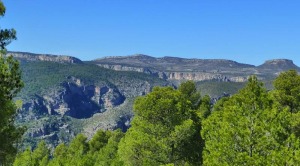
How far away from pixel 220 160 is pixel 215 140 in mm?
2649

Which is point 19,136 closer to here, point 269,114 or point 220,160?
point 220,160

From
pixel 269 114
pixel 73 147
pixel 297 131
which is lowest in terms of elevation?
pixel 73 147

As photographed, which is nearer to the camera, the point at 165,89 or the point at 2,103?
the point at 2,103

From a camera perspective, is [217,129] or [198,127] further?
[198,127]

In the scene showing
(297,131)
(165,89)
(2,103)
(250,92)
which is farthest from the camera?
(165,89)

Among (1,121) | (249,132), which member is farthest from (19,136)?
(249,132)

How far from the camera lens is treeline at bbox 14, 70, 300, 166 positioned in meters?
25.6

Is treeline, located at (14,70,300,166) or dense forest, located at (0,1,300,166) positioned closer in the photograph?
dense forest, located at (0,1,300,166)

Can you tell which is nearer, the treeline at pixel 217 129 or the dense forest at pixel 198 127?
the dense forest at pixel 198 127

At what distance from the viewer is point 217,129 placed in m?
29.3

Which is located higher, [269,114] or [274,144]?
[269,114]

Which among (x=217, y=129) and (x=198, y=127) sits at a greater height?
(x=217, y=129)

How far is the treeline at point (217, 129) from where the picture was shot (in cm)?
2556

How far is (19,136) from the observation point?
99.6 ft
